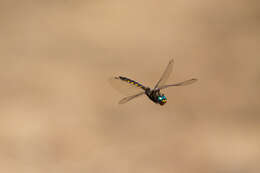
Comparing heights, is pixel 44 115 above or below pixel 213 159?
above

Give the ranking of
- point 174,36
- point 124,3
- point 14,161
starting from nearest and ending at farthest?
point 14,161 → point 174,36 → point 124,3

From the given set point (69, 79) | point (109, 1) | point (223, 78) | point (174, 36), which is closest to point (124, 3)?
point (109, 1)

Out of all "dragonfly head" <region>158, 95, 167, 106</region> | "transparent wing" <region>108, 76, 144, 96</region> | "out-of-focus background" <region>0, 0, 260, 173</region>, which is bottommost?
"dragonfly head" <region>158, 95, 167, 106</region>

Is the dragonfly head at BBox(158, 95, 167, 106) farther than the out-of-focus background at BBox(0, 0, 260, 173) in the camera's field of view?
No

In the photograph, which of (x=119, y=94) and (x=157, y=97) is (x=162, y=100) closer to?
(x=157, y=97)

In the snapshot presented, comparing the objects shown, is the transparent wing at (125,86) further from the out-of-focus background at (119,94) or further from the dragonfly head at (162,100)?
the out-of-focus background at (119,94)

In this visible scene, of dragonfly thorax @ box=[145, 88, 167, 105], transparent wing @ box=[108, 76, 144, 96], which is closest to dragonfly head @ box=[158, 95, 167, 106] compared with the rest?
dragonfly thorax @ box=[145, 88, 167, 105]

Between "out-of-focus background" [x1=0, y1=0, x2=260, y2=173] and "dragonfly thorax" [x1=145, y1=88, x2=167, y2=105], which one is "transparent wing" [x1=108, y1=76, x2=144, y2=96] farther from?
"out-of-focus background" [x1=0, y1=0, x2=260, y2=173]

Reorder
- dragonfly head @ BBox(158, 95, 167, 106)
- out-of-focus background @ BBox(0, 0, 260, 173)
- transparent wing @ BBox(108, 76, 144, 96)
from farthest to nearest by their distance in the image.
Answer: out-of-focus background @ BBox(0, 0, 260, 173) → transparent wing @ BBox(108, 76, 144, 96) → dragonfly head @ BBox(158, 95, 167, 106)

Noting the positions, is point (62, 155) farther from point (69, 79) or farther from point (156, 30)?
point (156, 30)
